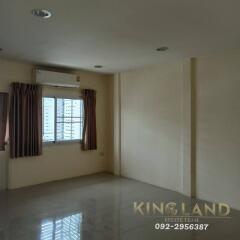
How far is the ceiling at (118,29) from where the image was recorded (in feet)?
8.18

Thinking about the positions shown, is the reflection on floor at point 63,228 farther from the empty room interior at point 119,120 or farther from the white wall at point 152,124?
the white wall at point 152,124

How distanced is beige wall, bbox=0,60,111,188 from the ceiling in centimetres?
54

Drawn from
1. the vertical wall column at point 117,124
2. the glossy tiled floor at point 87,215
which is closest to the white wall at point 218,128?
the glossy tiled floor at point 87,215

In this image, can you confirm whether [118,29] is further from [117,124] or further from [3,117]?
[117,124]

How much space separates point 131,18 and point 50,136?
354 cm

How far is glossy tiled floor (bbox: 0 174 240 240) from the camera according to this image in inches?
121

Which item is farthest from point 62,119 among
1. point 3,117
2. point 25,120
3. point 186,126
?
point 186,126

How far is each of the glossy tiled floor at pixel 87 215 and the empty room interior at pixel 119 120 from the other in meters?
0.03

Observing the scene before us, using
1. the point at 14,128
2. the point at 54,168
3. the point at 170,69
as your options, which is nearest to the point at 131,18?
the point at 170,69

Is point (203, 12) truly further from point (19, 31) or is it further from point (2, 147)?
point (2, 147)

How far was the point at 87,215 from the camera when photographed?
3672 millimetres

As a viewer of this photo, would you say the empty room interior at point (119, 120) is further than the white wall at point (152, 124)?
No

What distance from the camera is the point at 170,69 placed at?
16.3ft

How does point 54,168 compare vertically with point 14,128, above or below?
below
